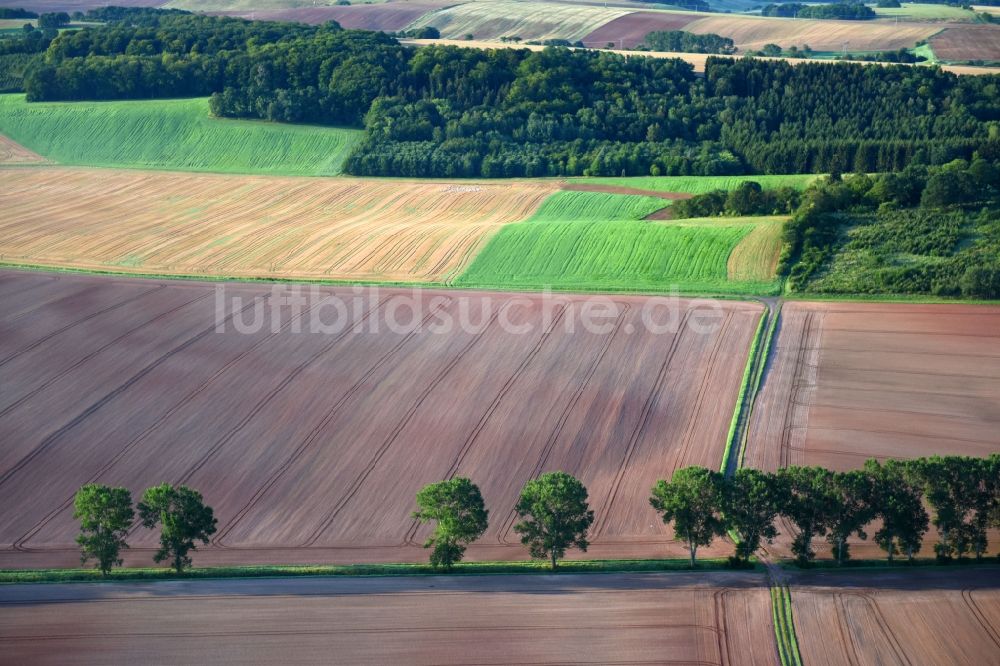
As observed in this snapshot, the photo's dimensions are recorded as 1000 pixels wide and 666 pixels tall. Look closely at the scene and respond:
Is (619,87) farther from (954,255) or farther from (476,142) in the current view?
(954,255)

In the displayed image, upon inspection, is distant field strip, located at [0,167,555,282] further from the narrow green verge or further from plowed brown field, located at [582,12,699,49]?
plowed brown field, located at [582,12,699,49]

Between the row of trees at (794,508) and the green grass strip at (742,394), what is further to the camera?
the green grass strip at (742,394)

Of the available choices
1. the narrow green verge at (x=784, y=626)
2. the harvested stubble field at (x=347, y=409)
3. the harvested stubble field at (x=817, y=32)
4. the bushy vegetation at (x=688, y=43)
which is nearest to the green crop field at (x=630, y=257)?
the harvested stubble field at (x=347, y=409)

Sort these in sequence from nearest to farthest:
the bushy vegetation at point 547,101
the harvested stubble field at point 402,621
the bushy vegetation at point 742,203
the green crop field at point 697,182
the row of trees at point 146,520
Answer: the harvested stubble field at point 402,621
the row of trees at point 146,520
the bushy vegetation at point 742,203
the green crop field at point 697,182
the bushy vegetation at point 547,101

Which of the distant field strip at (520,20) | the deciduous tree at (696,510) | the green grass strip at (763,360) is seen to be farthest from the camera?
the distant field strip at (520,20)

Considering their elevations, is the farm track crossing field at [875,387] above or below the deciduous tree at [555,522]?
below

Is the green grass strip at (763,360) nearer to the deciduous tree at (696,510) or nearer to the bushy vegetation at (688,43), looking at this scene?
the deciduous tree at (696,510)

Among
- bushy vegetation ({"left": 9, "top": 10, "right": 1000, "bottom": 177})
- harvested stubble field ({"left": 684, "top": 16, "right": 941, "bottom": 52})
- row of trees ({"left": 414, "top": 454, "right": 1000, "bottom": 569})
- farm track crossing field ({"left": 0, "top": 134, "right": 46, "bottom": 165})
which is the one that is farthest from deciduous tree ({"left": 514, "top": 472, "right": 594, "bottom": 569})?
harvested stubble field ({"left": 684, "top": 16, "right": 941, "bottom": 52})

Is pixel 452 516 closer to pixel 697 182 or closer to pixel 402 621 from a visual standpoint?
pixel 402 621
